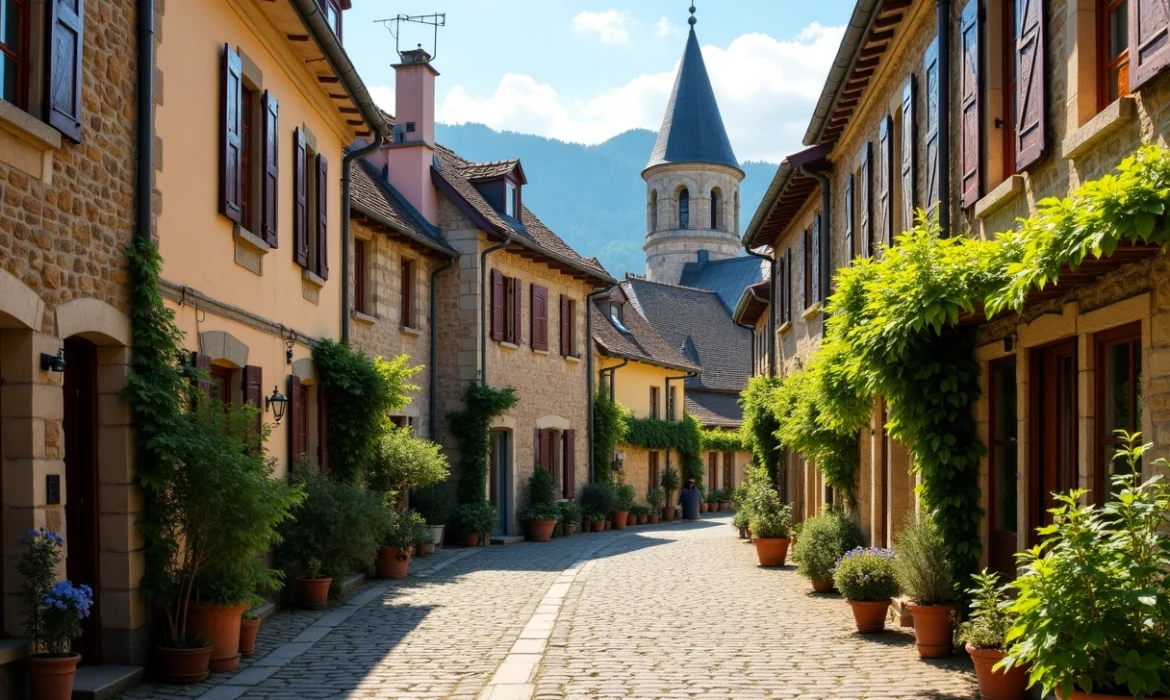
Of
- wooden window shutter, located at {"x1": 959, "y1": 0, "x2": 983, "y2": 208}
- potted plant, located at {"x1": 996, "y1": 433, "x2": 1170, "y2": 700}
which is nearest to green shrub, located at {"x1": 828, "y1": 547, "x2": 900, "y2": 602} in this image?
wooden window shutter, located at {"x1": 959, "y1": 0, "x2": 983, "y2": 208}

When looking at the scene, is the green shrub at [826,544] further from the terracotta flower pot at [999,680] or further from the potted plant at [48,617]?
the potted plant at [48,617]

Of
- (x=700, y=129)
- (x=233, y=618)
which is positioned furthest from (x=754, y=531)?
(x=700, y=129)

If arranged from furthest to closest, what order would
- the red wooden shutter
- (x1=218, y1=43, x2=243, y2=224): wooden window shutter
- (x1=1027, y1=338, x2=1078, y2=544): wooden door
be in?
1. the red wooden shutter
2. (x1=218, y1=43, x2=243, y2=224): wooden window shutter
3. (x1=1027, y1=338, x2=1078, y2=544): wooden door

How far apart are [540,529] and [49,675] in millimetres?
16609

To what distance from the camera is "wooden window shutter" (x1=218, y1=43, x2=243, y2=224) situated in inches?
405

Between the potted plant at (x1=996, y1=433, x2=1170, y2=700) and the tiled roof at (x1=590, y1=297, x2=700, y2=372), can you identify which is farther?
the tiled roof at (x1=590, y1=297, x2=700, y2=372)

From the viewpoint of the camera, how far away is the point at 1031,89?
760 cm

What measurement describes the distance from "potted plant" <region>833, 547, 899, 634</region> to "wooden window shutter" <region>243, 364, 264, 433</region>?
18.2 ft

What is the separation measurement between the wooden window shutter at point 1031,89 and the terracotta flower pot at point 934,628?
127 inches

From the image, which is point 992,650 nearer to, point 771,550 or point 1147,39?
point 1147,39

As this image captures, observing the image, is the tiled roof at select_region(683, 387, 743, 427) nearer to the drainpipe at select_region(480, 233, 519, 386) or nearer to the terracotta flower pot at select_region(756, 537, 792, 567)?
the drainpipe at select_region(480, 233, 519, 386)

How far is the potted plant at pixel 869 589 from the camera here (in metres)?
10.1

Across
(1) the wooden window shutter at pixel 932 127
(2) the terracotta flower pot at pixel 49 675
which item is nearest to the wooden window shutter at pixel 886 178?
(1) the wooden window shutter at pixel 932 127

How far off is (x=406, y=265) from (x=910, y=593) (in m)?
13.4
